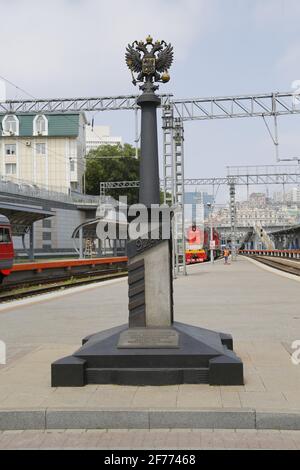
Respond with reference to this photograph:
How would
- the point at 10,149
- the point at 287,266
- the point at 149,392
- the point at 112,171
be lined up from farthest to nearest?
the point at 112,171
the point at 10,149
the point at 287,266
the point at 149,392

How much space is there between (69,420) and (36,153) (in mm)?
62531

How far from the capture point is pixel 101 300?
16.0 meters

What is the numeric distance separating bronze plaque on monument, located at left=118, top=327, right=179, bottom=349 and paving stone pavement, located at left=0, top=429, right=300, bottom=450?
1.27 metres

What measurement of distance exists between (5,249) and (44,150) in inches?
1715

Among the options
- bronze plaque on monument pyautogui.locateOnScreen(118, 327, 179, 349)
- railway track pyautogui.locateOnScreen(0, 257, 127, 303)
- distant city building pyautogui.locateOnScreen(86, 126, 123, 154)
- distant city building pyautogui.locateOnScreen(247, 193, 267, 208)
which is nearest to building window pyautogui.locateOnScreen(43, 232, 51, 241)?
railway track pyautogui.locateOnScreen(0, 257, 127, 303)

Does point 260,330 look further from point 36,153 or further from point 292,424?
point 36,153

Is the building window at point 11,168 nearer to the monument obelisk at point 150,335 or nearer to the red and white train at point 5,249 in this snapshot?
the red and white train at point 5,249

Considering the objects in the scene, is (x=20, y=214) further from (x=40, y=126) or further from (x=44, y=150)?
(x=44, y=150)

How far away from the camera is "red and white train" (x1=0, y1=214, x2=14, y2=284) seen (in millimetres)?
22953

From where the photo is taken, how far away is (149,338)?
6219 mm

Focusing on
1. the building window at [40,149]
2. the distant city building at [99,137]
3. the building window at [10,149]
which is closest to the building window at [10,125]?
the building window at [10,149]

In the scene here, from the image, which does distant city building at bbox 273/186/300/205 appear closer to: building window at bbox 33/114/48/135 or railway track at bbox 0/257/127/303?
building window at bbox 33/114/48/135

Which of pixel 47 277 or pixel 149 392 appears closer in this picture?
pixel 149 392

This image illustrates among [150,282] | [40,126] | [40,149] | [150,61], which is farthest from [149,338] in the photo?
[40,149]
